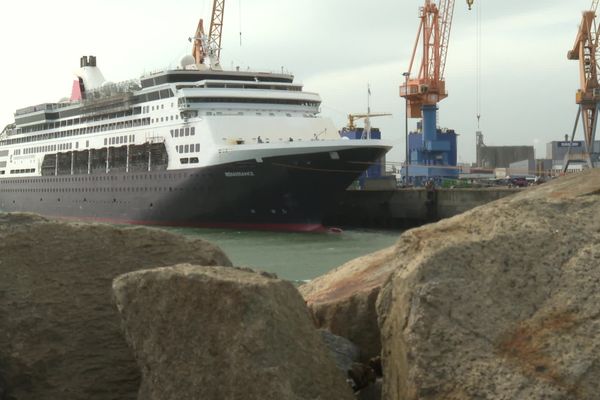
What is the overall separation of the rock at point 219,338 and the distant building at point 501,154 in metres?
98.7

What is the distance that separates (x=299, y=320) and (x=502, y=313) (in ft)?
3.08

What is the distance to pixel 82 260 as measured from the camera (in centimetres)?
427

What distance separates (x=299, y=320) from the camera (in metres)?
3.41

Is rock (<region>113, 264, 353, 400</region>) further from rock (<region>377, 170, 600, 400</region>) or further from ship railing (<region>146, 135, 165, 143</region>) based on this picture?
ship railing (<region>146, 135, 165, 143</region>)

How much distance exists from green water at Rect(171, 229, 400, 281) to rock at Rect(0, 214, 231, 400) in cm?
1068

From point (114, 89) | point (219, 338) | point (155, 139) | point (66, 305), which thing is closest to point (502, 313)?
point (219, 338)

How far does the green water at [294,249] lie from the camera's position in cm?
1859

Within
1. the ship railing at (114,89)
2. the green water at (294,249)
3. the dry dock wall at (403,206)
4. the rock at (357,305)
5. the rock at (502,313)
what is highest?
the ship railing at (114,89)

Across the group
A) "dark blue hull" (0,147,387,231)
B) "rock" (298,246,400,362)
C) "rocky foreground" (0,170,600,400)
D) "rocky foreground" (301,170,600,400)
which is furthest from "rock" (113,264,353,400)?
"dark blue hull" (0,147,387,231)


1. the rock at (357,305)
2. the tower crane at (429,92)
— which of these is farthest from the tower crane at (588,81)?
the rock at (357,305)

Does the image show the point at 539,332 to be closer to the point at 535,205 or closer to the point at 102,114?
the point at 535,205

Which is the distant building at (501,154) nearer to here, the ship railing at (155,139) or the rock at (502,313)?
the ship railing at (155,139)

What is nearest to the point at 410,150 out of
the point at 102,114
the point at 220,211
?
the point at 102,114

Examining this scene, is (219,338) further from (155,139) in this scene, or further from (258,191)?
(155,139)
